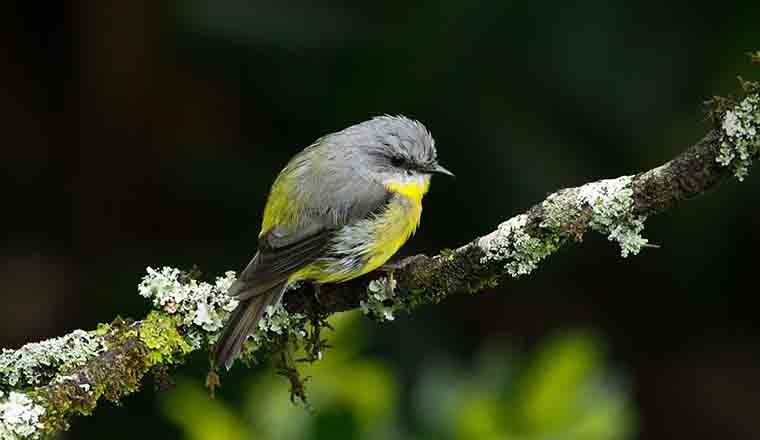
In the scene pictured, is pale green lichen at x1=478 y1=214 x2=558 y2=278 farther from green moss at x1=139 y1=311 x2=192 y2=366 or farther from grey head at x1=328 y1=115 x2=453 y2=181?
grey head at x1=328 y1=115 x2=453 y2=181

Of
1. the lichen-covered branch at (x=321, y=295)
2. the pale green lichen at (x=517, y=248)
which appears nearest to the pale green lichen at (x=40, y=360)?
the lichen-covered branch at (x=321, y=295)

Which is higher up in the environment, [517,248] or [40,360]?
[517,248]

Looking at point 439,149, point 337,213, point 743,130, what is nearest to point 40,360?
point 337,213

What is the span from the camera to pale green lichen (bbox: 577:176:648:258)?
383 cm

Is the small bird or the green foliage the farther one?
the green foliage

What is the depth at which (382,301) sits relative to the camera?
14.1 ft

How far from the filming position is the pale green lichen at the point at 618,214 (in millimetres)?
3832

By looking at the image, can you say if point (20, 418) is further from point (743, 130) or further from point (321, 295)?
point (743, 130)

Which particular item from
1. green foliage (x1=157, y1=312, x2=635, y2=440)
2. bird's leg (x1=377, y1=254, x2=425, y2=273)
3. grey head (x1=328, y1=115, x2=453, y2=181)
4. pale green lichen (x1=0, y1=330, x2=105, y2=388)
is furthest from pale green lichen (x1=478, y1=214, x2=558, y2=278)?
pale green lichen (x1=0, y1=330, x2=105, y2=388)

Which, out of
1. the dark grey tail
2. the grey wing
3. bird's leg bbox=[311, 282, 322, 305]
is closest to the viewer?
the dark grey tail

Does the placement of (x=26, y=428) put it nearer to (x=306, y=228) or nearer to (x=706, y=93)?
(x=306, y=228)

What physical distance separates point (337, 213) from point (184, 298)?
39.5 inches

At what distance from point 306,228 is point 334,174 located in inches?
15.2

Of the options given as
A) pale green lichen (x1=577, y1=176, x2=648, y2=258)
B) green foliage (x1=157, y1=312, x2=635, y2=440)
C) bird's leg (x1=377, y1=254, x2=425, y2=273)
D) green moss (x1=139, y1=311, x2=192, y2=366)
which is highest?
pale green lichen (x1=577, y1=176, x2=648, y2=258)
